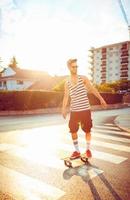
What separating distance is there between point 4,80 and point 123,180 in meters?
56.6

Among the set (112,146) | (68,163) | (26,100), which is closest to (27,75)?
(26,100)

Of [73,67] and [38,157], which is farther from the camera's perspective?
[38,157]

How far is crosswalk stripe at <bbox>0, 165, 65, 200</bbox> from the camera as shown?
12.4 feet

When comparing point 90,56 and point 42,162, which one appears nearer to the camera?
point 42,162

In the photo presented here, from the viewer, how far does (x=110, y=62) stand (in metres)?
118

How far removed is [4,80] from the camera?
58844mm

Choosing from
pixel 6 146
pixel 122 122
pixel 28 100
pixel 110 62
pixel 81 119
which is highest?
pixel 110 62

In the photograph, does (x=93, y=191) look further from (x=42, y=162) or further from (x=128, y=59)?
(x=128, y=59)

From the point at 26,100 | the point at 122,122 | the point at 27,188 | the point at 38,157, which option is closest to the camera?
the point at 27,188

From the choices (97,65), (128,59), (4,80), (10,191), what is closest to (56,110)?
(10,191)

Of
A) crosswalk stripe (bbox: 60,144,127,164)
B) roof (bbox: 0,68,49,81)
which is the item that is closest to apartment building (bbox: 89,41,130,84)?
roof (bbox: 0,68,49,81)

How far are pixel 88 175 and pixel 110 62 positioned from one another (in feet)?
381

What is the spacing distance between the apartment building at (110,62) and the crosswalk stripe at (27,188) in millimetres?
107059

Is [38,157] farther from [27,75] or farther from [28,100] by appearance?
[27,75]
